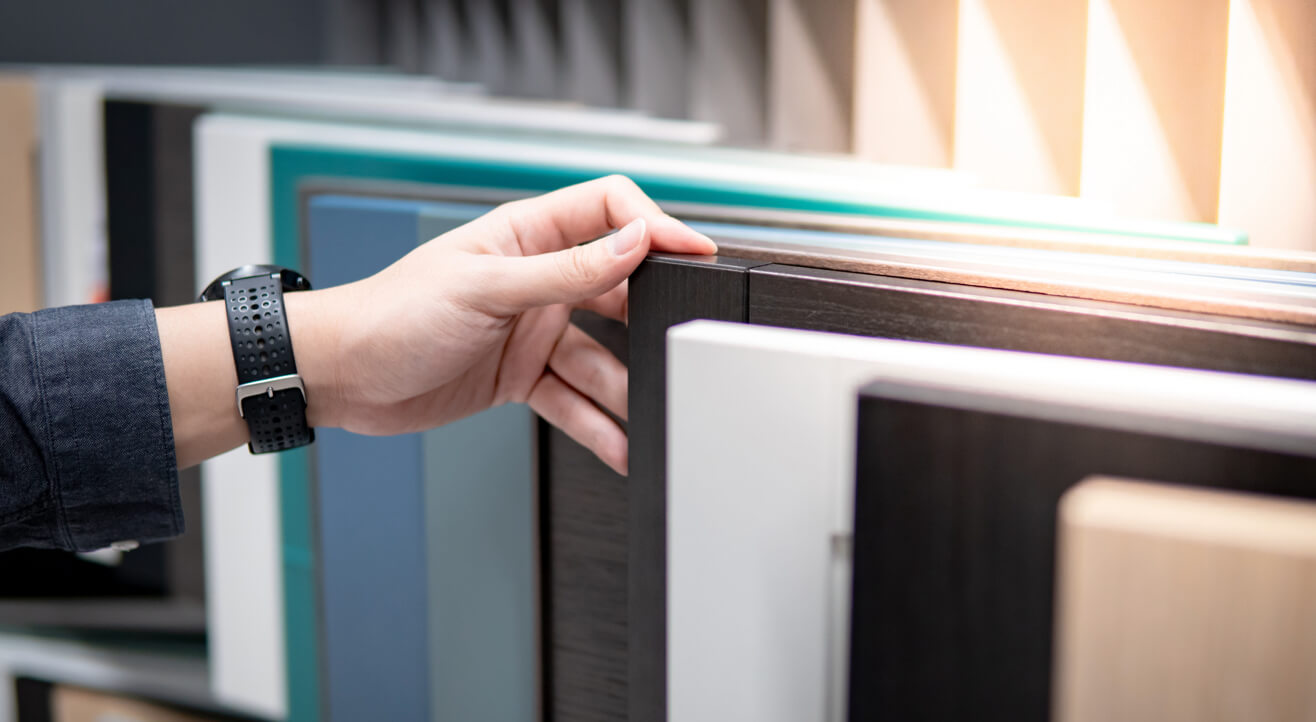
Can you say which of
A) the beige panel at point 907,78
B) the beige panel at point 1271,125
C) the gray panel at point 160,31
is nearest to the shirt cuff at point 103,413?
the beige panel at point 907,78

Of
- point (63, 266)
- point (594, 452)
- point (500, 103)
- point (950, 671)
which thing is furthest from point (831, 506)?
point (63, 266)

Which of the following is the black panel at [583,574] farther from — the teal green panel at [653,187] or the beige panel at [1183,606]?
the beige panel at [1183,606]

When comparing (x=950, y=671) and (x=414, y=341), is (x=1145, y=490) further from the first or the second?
(x=414, y=341)

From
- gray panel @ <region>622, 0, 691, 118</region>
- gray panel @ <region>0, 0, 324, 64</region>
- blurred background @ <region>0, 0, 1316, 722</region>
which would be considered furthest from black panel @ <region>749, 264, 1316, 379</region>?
gray panel @ <region>0, 0, 324, 64</region>

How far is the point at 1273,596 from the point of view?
0.31 meters

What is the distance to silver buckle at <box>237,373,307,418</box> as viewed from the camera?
0.71 meters

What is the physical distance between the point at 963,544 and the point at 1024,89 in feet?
1.47

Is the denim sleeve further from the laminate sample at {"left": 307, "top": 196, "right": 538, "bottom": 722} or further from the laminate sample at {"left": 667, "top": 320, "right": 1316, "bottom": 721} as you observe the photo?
the laminate sample at {"left": 667, "top": 320, "right": 1316, "bottom": 721}

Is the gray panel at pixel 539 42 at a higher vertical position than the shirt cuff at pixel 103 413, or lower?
Answer: higher

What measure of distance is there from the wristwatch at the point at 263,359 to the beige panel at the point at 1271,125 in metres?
0.61

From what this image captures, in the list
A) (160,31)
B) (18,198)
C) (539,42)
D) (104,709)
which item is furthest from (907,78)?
(160,31)

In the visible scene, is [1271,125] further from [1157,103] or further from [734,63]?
[734,63]

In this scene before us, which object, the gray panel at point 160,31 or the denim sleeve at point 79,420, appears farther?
the gray panel at point 160,31

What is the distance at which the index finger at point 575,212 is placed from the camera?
656 millimetres
